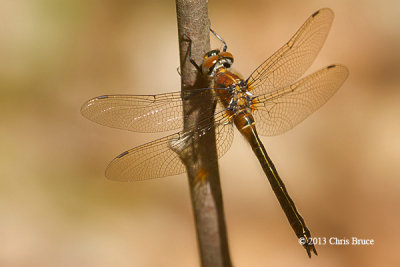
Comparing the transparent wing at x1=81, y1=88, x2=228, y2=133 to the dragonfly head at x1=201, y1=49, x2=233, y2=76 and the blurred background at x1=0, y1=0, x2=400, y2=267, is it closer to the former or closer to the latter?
the dragonfly head at x1=201, y1=49, x2=233, y2=76

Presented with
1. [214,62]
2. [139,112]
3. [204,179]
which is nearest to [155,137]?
[139,112]

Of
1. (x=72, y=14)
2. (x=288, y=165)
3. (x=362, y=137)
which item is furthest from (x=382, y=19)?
(x=72, y=14)

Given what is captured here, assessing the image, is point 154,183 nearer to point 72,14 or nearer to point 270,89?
point 270,89

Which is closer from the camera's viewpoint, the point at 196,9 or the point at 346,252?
the point at 196,9

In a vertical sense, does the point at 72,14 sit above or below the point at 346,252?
above

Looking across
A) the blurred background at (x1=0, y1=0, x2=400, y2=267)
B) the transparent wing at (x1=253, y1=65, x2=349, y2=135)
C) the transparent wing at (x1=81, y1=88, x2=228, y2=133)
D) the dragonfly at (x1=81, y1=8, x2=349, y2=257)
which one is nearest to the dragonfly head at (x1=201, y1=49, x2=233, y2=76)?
the dragonfly at (x1=81, y1=8, x2=349, y2=257)

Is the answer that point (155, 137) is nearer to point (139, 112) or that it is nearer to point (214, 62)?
point (139, 112)
